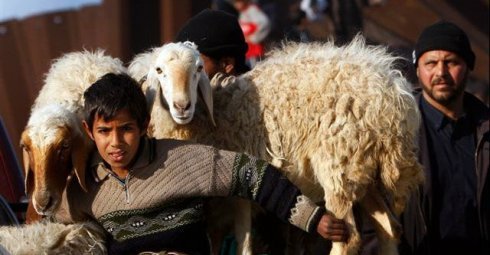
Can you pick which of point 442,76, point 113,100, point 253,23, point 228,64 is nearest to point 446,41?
point 442,76

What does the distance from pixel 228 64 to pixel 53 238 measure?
1.61m

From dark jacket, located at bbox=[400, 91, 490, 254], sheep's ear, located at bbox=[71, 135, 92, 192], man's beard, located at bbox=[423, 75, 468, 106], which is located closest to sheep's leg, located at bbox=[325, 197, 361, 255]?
dark jacket, located at bbox=[400, 91, 490, 254]

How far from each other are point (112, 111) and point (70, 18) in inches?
239

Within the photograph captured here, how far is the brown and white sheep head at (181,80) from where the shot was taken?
470 centimetres

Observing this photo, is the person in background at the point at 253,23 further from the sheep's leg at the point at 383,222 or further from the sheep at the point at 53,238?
the sheep at the point at 53,238

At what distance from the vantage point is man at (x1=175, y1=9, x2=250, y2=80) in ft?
18.0

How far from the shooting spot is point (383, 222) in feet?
16.3

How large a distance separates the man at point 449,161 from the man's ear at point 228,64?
1102 mm

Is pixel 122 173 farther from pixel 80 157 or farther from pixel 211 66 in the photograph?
pixel 211 66

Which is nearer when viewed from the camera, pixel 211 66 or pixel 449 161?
pixel 211 66

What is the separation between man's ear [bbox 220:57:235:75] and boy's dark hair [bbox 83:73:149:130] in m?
1.08

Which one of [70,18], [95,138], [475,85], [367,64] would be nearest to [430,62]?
[367,64]

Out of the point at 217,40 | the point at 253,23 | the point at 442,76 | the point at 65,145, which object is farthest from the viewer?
the point at 253,23

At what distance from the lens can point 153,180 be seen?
4469 millimetres
